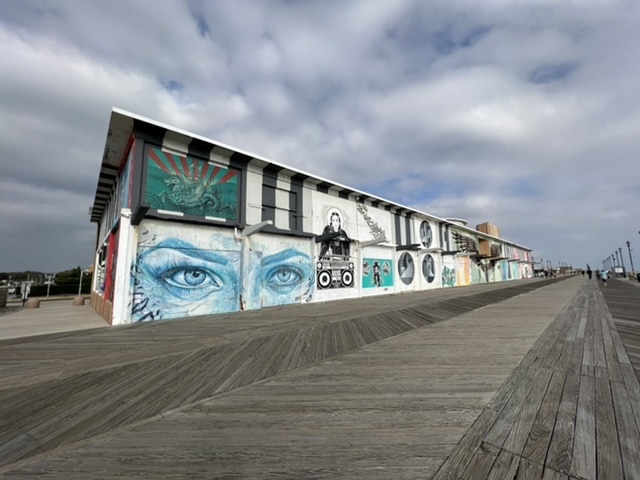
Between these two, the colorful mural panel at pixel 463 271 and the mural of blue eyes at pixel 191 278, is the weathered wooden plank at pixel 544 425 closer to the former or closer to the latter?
the mural of blue eyes at pixel 191 278

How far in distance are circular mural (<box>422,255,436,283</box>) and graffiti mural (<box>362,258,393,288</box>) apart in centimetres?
494

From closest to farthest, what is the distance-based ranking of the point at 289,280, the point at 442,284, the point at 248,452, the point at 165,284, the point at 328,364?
the point at 248,452
the point at 328,364
the point at 165,284
the point at 289,280
the point at 442,284

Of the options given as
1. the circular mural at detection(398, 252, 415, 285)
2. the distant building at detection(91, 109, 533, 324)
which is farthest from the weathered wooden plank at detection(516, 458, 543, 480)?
the circular mural at detection(398, 252, 415, 285)

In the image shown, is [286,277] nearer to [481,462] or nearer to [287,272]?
[287,272]

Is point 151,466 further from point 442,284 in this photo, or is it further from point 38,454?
point 442,284

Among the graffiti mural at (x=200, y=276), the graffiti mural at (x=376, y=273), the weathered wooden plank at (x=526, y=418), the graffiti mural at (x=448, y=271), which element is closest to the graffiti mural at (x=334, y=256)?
the graffiti mural at (x=376, y=273)

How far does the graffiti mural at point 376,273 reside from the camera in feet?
54.6

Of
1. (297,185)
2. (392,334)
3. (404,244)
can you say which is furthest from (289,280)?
(404,244)

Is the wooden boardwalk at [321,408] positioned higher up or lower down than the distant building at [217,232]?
lower down

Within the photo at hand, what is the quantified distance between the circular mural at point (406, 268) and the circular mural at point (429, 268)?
1799 millimetres

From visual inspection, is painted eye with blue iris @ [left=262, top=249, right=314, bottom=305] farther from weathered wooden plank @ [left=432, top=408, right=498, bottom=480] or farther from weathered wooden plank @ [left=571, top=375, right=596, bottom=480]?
weathered wooden plank @ [left=571, top=375, right=596, bottom=480]

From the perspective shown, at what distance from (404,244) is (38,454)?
20.7m

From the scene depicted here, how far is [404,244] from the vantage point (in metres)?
20.8

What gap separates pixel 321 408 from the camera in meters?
2.89
